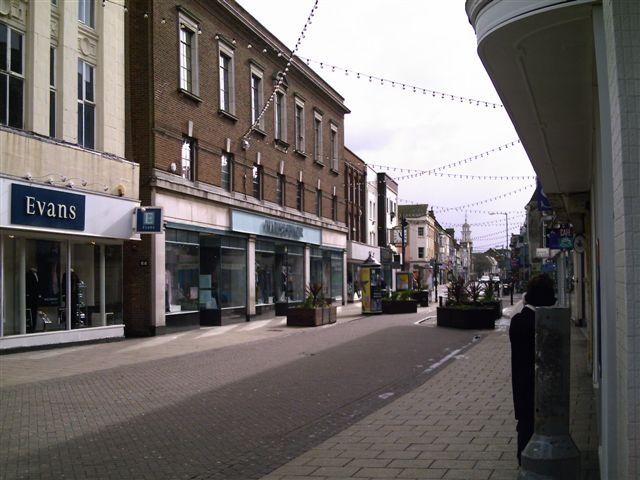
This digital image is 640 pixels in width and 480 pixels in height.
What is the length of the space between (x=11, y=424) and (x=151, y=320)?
1216cm

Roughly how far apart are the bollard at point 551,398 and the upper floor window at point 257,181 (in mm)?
24840

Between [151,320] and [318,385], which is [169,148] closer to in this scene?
[151,320]

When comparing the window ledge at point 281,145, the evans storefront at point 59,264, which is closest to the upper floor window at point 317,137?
the window ledge at point 281,145

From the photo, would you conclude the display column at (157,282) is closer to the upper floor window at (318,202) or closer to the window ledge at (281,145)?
the window ledge at (281,145)

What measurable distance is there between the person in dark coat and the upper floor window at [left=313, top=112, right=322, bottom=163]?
101ft

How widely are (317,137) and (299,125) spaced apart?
296cm

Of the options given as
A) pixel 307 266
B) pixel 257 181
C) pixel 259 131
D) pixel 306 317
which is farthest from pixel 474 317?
pixel 307 266

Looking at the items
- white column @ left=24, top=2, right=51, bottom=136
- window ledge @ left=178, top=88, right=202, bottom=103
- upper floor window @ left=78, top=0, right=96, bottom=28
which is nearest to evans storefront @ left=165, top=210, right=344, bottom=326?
window ledge @ left=178, top=88, right=202, bottom=103

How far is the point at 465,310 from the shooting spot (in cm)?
2188

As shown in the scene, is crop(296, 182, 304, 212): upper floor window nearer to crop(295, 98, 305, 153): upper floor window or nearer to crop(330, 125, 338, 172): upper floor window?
crop(295, 98, 305, 153): upper floor window

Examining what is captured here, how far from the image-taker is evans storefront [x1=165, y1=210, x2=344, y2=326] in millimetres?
22203

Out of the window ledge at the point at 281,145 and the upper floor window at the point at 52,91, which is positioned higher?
the window ledge at the point at 281,145

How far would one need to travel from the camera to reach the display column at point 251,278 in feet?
90.0

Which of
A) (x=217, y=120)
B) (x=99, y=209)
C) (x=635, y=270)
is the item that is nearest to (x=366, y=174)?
(x=217, y=120)
